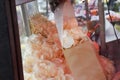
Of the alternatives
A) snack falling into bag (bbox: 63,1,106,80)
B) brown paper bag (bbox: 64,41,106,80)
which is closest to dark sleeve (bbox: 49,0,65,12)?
snack falling into bag (bbox: 63,1,106,80)

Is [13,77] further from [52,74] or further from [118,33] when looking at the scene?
[118,33]

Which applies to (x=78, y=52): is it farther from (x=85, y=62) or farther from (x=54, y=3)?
(x=54, y=3)

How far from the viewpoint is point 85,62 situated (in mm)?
748

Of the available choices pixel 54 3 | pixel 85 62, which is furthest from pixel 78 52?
pixel 54 3

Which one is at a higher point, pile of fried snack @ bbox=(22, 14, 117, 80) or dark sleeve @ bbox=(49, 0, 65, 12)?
dark sleeve @ bbox=(49, 0, 65, 12)

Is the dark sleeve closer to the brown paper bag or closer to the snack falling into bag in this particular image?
the snack falling into bag

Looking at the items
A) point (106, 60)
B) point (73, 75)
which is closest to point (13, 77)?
point (73, 75)

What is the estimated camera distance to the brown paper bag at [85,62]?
0.74 m

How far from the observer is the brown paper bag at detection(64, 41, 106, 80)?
74 cm

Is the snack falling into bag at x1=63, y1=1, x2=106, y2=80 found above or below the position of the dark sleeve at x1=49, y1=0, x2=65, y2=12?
below

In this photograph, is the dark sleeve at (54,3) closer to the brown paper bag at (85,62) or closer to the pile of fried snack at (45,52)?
the pile of fried snack at (45,52)

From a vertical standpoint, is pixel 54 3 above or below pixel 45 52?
above

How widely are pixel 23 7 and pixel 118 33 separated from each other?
34 cm

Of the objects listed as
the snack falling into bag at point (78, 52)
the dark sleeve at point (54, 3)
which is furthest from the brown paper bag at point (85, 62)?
the dark sleeve at point (54, 3)
